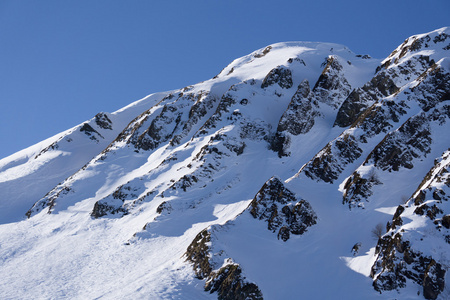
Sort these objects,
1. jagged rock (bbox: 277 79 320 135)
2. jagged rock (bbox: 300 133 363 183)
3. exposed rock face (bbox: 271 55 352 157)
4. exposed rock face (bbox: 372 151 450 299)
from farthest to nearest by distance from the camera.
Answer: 1. jagged rock (bbox: 277 79 320 135)
2. exposed rock face (bbox: 271 55 352 157)
3. jagged rock (bbox: 300 133 363 183)
4. exposed rock face (bbox: 372 151 450 299)

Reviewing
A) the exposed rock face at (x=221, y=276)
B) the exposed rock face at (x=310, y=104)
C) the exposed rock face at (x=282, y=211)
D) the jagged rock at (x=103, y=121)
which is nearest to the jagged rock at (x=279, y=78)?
the exposed rock face at (x=310, y=104)

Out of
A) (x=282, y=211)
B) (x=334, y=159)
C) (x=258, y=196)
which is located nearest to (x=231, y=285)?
(x=282, y=211)

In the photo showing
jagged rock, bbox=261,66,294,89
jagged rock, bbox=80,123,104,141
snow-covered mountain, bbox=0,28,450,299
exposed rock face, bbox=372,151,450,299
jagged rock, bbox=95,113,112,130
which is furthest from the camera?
jagged rock, bbox=95,113,112,130

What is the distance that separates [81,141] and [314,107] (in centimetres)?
5291

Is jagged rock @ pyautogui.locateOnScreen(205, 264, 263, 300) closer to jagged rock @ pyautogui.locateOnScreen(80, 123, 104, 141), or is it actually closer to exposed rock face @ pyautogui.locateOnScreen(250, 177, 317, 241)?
exposed rock face @ pyautogui.locateOnScreen(250, 177, 317, 241)

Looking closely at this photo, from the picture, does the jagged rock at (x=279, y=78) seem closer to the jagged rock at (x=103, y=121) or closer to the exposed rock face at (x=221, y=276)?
the jagged rock at (x=103, y=121)

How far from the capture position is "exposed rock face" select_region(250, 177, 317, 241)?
38.2m

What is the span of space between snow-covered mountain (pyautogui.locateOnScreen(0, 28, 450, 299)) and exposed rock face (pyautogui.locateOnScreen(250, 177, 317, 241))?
0.12 metres

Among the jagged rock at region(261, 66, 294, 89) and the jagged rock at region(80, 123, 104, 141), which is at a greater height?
the jagged rock at region(80, 123, 104, 141)

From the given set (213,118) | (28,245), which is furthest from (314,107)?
(28,245)

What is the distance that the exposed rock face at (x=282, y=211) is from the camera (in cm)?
3822

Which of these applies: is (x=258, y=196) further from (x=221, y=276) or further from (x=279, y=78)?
(x=279, y=78)

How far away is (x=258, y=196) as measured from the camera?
137ft

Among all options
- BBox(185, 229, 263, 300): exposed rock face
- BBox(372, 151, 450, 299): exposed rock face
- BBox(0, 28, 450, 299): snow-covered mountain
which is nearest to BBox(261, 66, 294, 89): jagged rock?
BBox(0, 28, 450, 299): snow-covered mountain
